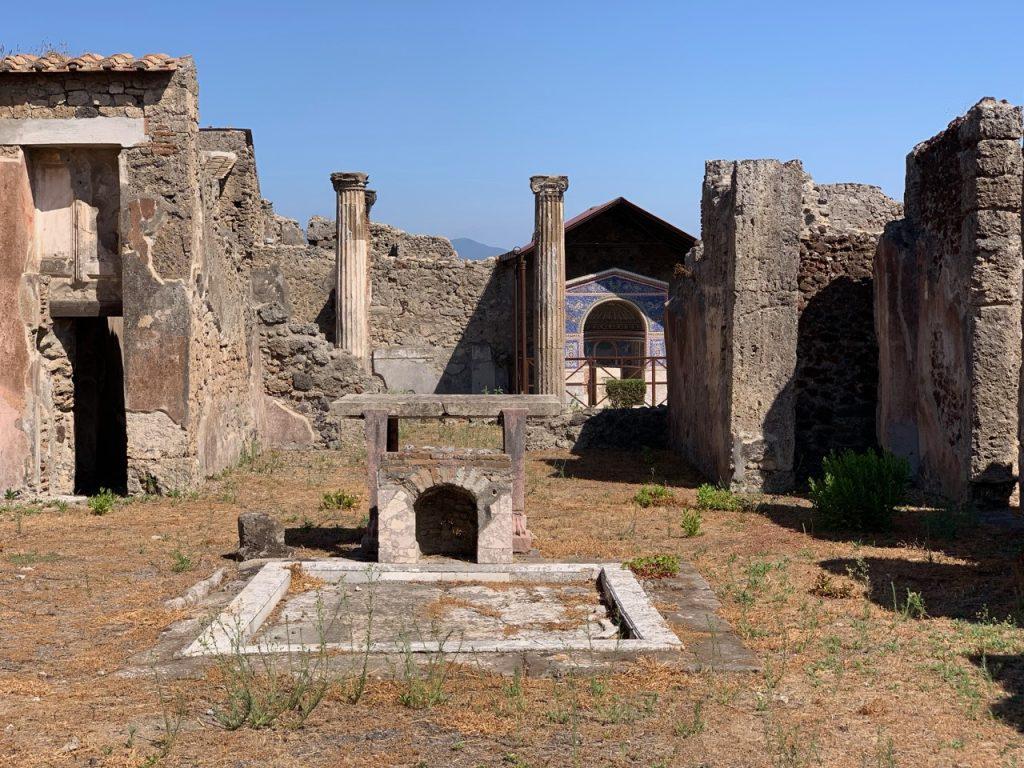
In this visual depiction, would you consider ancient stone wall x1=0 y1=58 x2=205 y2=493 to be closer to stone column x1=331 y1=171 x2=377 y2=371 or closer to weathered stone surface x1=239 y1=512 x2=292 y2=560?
weathered stone surface x1=239 y1=512 x2=292 y2=560

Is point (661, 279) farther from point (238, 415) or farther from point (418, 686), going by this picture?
point (418, 686)

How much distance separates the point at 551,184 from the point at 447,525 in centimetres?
1456

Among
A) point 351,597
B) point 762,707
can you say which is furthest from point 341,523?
point 762,707

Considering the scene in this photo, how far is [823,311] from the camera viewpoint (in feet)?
41.4

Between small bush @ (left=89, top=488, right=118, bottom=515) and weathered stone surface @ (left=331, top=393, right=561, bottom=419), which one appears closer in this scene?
weathered stone surface @ (left=331, top=393, right=561, bottom=419)

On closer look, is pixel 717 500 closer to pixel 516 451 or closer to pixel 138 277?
pixel 516 451

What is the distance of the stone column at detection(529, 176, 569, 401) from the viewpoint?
877 inches

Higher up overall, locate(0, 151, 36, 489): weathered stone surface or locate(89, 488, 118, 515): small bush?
locate(0, 151, 36, 489): weathered stone surface

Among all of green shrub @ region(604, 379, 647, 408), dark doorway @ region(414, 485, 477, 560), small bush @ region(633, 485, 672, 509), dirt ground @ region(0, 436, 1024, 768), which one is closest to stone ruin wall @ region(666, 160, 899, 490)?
small bush @ region(633, 485, 672, 509)

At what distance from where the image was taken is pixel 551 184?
72.9 feet

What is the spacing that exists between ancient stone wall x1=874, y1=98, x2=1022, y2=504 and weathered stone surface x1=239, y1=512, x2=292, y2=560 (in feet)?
20.0

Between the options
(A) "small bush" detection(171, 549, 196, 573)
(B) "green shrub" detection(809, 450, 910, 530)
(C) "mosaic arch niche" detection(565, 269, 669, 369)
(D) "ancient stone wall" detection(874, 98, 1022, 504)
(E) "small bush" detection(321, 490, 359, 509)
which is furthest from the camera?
(C) "mosaic arch niche" detection(565, 269, 669, 369)

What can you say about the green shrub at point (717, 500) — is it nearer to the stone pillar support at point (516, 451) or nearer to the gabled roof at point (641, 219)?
the stone pillar support at point (516, 451)

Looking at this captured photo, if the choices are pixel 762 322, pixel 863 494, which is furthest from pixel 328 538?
pixel 762 322
